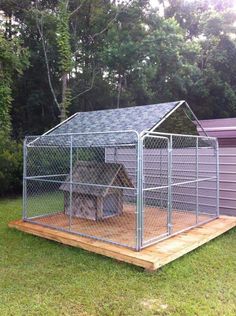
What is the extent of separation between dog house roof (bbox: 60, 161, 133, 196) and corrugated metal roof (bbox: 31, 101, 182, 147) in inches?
27.8

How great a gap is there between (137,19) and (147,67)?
107 inches

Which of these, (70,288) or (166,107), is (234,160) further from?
(70,288)

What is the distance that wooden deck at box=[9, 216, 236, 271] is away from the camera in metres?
3.84

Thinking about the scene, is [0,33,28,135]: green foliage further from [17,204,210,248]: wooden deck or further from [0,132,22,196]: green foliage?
[17,204,210,248]: wooden deck

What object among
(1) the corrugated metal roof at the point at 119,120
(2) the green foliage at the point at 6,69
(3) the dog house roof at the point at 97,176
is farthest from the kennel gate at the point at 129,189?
(2) the green foliage at the point at 6,69

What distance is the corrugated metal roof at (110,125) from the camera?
16.3 feet

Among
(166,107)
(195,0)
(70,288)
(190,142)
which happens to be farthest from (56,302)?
(195,0)

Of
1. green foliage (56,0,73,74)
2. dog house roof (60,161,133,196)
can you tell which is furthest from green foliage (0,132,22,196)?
green foliage (56,0,73,74)

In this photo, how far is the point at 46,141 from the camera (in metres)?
5.70

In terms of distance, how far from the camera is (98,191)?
545 centimetres

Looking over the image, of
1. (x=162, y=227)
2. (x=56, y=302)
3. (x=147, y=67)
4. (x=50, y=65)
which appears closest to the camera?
(x=56, y=302)

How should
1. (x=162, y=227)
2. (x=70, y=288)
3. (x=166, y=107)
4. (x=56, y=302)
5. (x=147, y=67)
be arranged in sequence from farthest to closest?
(x=147, y=67) < (x=166, y=107) < (x=162, y=227) < (x=70, y=288) < (x=56, y=302)

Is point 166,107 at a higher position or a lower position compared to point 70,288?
higher

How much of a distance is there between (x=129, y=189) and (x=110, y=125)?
171 cm
